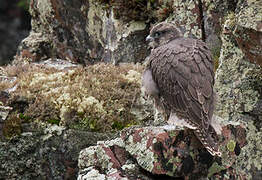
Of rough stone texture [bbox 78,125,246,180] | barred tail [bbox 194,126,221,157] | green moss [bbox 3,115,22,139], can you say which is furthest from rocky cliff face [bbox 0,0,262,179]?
green moss [bbox 3,115,22,139]

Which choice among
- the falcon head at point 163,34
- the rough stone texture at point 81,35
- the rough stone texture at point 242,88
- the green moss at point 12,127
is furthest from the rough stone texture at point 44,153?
the rough stone texture at point 81,35

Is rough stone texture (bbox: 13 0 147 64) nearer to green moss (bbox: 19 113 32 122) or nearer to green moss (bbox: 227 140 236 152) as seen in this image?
green moss (bbox: 19 113 32 122)

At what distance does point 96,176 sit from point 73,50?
231 inches

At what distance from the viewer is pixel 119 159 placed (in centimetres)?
514

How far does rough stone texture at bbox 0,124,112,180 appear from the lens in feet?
20.9

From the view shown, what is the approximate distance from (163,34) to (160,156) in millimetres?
2250

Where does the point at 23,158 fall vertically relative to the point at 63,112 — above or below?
below

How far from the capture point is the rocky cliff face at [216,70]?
484cm

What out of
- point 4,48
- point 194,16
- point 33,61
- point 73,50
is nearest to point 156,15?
point 194,16

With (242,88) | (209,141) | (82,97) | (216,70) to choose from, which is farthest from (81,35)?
(209,141)

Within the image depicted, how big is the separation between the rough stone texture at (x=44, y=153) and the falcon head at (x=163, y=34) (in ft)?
5.60

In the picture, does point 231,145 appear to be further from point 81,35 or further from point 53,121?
point 81,35

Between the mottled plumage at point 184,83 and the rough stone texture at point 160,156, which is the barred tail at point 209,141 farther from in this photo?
the rough stone texture at point 160,156

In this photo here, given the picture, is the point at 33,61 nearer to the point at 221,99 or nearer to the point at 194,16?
the point at 194,16
